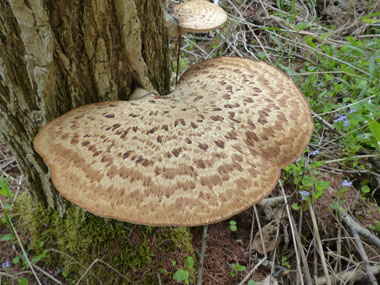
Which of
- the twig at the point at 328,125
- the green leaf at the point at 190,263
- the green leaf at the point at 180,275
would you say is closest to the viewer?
the green leaf at the point at 180,275

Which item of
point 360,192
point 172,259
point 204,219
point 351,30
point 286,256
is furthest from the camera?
point 351,30

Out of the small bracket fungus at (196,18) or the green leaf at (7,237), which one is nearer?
the green leaf at (7,237)

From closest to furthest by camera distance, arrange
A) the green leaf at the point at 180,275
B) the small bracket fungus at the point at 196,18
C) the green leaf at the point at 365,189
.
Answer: the green leaf at the point at 180,275
the small bracket fungus at the point at 196,18
the green leaf at the point at 365,189

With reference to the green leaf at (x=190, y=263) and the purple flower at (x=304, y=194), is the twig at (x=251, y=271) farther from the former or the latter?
the purple flower at (x=304, y=194)

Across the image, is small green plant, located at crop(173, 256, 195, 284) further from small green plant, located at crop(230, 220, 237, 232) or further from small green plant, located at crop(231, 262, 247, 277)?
small green plant, located at crop(230, 220, 237, 232)

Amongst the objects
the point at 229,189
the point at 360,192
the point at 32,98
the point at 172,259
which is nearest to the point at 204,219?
the point at 229,189

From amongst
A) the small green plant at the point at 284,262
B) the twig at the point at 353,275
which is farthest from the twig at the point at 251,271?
the twig at the point at 353,275

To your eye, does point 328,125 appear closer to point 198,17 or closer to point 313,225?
point 313,225

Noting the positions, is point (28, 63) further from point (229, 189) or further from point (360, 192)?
point (360, 192)
